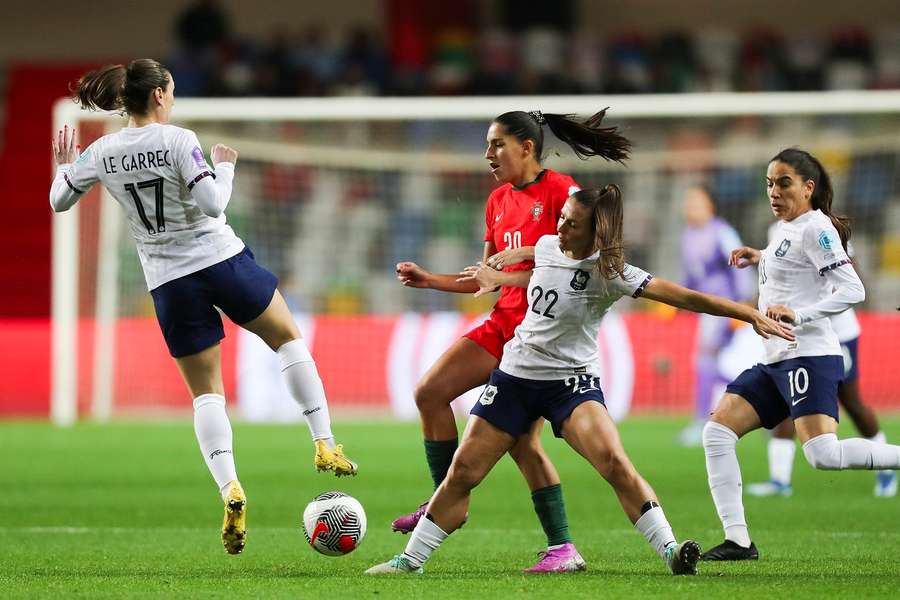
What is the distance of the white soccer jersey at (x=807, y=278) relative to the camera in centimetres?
655

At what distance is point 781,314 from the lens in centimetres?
627

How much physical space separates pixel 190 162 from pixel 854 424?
5.09 m

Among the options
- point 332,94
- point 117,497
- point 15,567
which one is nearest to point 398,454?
point 117,497

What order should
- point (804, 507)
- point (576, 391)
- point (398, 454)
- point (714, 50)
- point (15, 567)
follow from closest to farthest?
point (576, 391) < point (15, 567) < point (804, 507) < point (398, 454) < point (714, 50)

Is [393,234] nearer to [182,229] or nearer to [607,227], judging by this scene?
[182,229]

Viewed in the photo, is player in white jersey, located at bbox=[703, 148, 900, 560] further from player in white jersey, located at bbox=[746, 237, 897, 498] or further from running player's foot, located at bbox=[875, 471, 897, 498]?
running player's foot, located at bbox=[875, 471, 897, 498]

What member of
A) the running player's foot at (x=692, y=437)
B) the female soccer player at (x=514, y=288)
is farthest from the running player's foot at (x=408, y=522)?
the running player's foot at (x=692, y=437)

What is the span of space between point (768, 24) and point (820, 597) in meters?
19.2

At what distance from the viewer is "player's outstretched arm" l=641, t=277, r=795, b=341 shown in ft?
19.2

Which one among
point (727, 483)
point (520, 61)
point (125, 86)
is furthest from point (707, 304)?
point (520, 61)

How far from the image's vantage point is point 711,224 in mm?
13008

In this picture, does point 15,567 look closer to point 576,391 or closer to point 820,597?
point 576,391

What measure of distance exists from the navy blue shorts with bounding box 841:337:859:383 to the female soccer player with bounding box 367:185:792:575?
327 cm

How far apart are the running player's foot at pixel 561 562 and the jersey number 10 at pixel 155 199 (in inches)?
89.7
